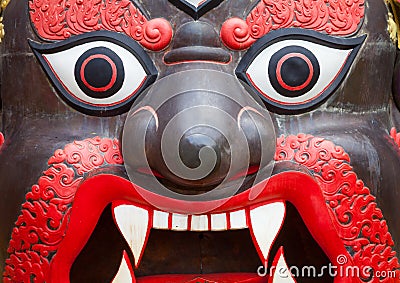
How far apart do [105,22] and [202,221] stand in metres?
0.84

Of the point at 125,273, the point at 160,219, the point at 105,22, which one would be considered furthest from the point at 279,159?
the point at 105,22

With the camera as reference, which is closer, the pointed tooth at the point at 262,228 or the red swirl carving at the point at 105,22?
the pointed tooth at the point at 262,228

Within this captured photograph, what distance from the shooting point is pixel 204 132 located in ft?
9.05

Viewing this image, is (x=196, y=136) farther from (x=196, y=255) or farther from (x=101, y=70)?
(x=196, y=255)

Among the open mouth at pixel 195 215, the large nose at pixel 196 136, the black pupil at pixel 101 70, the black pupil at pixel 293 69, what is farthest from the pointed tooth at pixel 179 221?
the black pupil at pixel 293 69

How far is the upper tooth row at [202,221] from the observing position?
9.68 feet

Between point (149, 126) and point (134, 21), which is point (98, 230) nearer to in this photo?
point (149, 126)

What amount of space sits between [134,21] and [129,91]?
10.5 inches

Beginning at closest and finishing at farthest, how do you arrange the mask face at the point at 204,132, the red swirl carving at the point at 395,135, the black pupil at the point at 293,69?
the mask face at the point at 204,132 < the black pupil at the point at 293,69 < the red swirl carving at the point at 395,135

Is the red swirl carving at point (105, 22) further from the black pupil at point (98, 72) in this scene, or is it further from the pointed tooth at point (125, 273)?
the pointed tooth at point (125, 273)

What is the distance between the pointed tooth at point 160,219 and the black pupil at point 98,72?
53 centimetres

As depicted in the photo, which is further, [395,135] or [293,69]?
[395,135]

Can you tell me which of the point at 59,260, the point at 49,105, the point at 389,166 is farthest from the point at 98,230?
the point at 389,166

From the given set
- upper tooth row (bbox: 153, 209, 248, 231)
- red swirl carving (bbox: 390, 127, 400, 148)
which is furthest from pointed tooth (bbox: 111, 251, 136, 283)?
red swirl carving (bbox: 390, 127, 400, 148)
